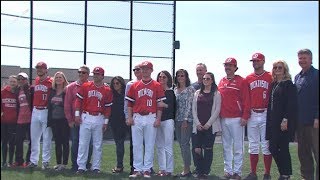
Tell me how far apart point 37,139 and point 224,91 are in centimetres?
339

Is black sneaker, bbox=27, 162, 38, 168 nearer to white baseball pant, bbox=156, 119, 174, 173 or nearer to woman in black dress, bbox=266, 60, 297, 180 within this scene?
white baseball pant, bbox=156, 119, 174, 173

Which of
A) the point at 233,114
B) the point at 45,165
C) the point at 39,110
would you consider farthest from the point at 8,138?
the point at 233,114

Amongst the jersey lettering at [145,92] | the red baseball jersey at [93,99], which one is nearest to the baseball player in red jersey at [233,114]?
the jersey lettering at [145,92]

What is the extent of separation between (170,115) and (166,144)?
499 mm

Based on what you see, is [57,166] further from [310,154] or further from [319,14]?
[319,14]

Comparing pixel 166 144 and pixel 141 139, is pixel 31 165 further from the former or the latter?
pixel 166 144

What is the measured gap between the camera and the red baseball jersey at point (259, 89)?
7422 mm

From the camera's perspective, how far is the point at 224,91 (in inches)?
305

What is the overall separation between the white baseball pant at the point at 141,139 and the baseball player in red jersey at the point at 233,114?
3.89 ft

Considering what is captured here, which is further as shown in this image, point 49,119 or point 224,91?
point 49,119

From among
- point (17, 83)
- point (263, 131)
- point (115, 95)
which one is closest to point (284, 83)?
point (263, 131)

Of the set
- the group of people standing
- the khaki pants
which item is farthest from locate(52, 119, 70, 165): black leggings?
the khaki pants

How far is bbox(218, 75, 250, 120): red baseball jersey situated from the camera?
7.59 m

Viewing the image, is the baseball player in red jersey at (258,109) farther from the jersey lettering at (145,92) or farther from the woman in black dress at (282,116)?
the jersey lettering at (145,92)
